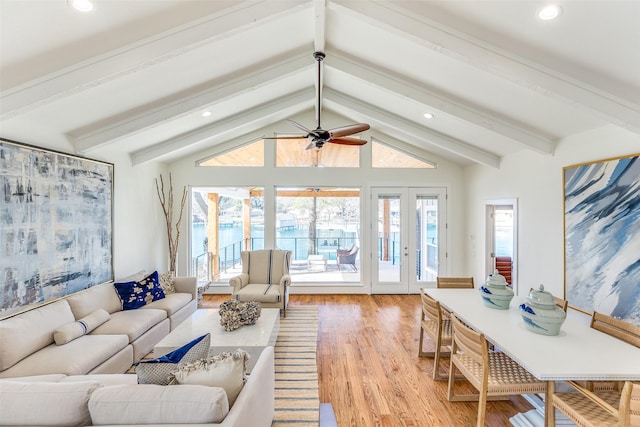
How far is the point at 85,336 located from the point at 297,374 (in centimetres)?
207

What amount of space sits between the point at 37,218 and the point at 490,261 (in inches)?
244

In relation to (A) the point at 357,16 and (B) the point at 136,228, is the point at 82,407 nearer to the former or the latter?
(A) the point at 357,16

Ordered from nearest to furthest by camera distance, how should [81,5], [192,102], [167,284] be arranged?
1. [81,5]
2. [192,102]
3. [167,284]

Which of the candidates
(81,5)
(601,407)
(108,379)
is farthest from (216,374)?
(81,5)

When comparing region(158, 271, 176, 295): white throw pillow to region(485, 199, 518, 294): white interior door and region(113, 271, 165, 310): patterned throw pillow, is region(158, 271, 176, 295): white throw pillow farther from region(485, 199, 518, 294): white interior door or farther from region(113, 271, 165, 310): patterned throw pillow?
region(485, 199, 518, 294): white interior door

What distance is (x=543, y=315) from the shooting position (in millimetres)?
2301

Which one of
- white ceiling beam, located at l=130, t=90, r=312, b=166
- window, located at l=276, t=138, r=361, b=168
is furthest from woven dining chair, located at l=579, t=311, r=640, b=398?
white ceiling beam, located at l=130, t=90, r=312, b=166

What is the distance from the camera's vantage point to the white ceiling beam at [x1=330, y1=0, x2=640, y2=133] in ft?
8.47

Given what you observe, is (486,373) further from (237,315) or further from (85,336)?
(85,336)

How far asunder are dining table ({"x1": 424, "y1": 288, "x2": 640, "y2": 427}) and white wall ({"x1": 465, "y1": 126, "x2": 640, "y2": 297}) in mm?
1386

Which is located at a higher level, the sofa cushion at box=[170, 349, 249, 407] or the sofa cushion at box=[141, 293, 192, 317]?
the sofa cushion at box=[170, 349, 249, 407]

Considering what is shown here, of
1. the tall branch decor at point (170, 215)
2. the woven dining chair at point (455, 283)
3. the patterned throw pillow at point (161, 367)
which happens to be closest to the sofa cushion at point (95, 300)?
the tall branch decor at point (170, 215)

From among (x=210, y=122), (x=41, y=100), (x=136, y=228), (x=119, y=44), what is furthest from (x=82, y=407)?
(x=210, y=122)

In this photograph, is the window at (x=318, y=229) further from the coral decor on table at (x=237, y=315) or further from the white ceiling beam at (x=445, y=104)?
the coral decor on table at (x=237, y=315)
